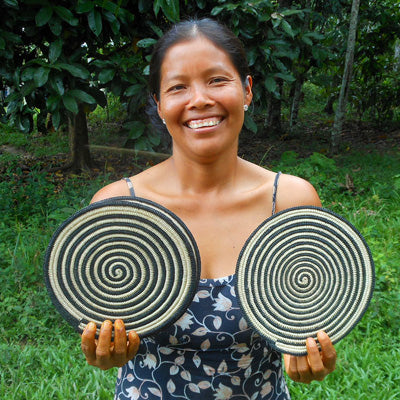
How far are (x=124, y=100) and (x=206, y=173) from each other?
2.45 m

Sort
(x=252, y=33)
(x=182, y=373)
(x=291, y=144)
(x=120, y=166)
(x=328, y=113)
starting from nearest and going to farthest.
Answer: (x=182, y=373)
(x=252, y=33)
(x=120, y=166)
(x=291, y=144)
(x=328, y=113)

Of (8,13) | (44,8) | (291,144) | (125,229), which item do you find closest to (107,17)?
(44,8)

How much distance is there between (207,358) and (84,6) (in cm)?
255

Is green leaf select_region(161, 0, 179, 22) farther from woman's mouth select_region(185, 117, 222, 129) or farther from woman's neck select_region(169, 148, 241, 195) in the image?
woman's mouth select_region(185, 117, 222, 129)

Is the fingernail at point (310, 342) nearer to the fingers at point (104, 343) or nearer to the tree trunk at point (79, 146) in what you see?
the fingers at point (104, 343)

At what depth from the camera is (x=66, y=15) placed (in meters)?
3.26

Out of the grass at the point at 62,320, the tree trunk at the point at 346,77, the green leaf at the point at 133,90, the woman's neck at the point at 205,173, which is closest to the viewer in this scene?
the woman's neck at the point at 205,173

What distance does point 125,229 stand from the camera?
1.26m

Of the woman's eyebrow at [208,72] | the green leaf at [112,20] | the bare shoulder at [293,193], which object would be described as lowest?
the bare shoulder at [293,193]

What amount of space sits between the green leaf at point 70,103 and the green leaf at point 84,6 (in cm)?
55

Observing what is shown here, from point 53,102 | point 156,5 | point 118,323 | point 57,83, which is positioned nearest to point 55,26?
point 57,83

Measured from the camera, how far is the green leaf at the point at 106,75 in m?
3.44

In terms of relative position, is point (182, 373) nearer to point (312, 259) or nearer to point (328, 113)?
point (312, 259)

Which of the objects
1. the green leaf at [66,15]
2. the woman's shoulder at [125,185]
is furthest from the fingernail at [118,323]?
the green leaf at [66,15]
